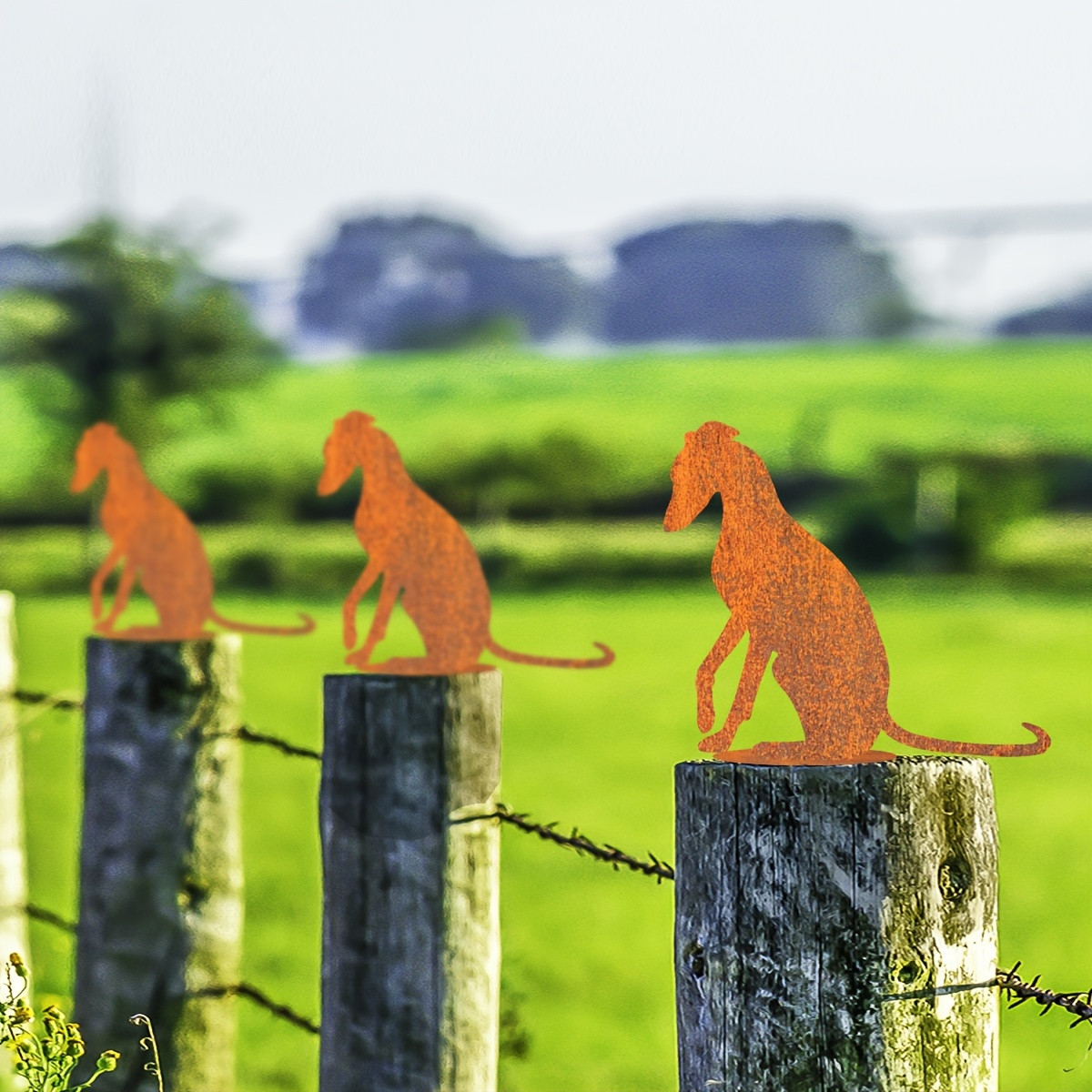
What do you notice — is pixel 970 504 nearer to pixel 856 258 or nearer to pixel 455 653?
pixel 856 258

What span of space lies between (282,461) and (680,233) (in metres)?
12.4

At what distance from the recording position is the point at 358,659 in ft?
8.61

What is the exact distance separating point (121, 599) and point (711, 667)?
1.47m

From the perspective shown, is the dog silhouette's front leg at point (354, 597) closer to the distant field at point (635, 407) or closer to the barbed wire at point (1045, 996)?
the barbed wire at point (1045, 996)

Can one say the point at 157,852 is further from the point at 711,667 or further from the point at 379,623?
→ the point at 711,667

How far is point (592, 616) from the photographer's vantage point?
2064cm

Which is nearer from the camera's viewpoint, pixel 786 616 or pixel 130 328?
pixel 786 616

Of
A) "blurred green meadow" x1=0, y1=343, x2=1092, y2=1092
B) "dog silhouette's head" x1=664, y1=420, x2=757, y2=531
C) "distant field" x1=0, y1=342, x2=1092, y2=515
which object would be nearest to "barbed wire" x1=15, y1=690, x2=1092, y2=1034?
"dog silhouette's head" x1=664, y1=420, x2=757, y2=531

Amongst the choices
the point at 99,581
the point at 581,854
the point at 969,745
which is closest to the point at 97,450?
the point at 99,581

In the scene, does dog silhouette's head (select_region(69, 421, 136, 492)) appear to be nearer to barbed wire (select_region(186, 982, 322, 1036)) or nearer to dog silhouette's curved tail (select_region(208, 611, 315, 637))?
dog silhouette's curved tail (select_region(208, 611, 315, 637))

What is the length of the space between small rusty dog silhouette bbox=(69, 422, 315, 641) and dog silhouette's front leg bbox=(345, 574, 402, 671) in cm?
32

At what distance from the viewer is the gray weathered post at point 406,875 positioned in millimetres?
2328

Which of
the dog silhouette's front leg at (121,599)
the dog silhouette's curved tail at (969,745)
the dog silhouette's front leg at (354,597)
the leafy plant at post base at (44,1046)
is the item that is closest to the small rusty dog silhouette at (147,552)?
the dog silhouette's front leg at (121,599)

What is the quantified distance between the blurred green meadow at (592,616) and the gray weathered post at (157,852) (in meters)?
0.86
